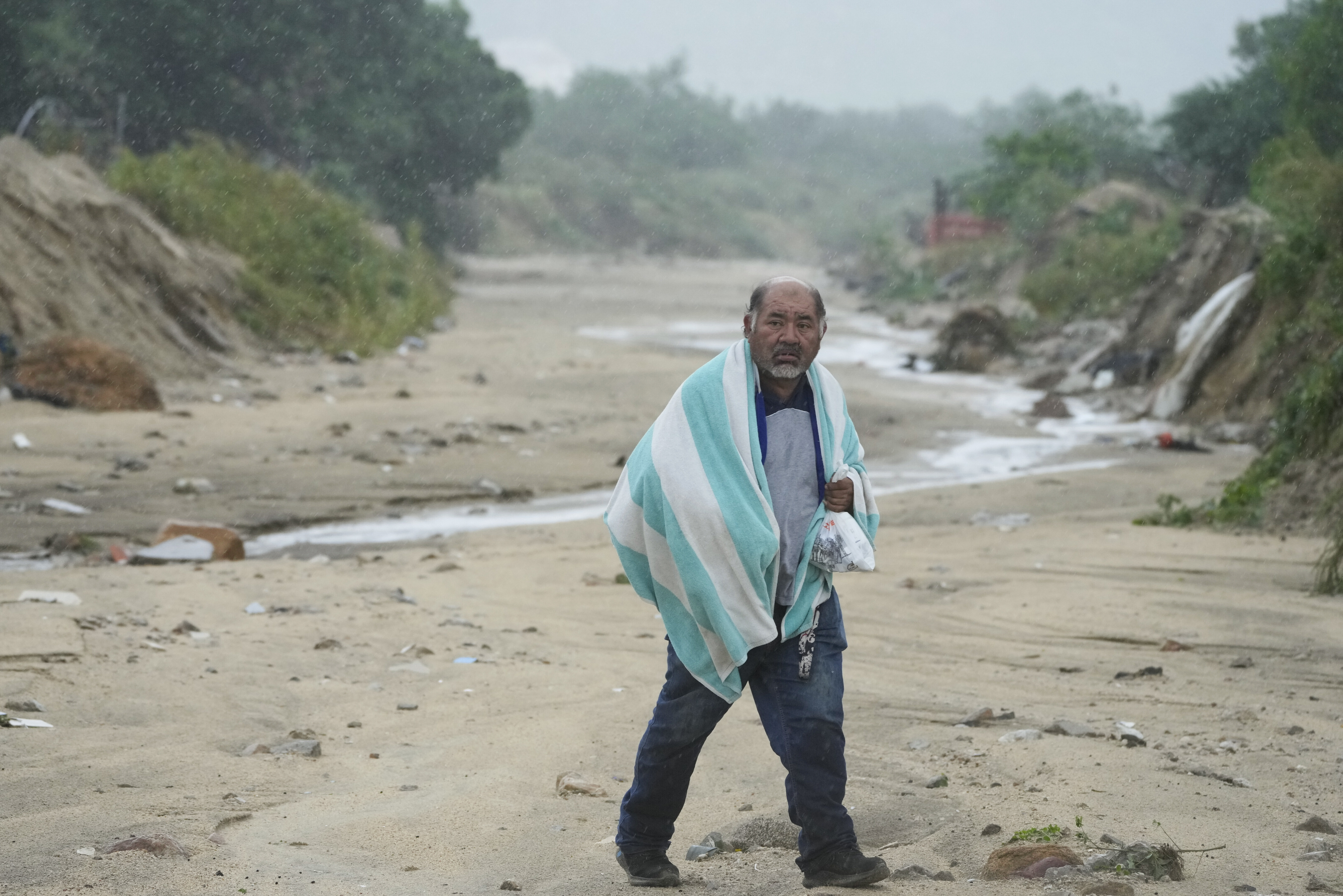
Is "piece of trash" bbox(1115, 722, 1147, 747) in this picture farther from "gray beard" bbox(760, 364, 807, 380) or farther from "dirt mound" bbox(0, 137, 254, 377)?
"dirt mound" bbox(0, 137, 254, 377)

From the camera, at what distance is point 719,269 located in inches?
2432

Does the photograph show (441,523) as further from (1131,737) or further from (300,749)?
(1131,737)

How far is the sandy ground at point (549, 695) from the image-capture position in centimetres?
391

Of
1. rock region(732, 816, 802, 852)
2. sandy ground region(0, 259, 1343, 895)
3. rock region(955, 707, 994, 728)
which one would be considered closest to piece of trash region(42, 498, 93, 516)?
sandy ground region(0, 259, 1343, 895)

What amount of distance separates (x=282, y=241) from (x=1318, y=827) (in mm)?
19799

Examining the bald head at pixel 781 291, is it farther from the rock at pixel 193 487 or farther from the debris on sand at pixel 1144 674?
the rock at pixel 193 487

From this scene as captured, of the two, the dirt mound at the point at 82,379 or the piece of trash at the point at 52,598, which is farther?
the dirt mound at the point at 82,379

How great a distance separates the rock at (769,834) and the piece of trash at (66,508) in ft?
21.3

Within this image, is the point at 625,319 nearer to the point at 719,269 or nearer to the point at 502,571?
the point at 502,571

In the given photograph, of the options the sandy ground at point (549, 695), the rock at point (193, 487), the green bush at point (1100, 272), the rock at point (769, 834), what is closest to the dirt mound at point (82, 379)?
the sandy ground at point (549, 695)

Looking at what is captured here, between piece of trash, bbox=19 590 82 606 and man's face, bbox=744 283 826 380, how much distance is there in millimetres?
4150

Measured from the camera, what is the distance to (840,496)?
350 cm

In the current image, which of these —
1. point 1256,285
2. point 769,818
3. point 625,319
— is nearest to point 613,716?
point 769,818

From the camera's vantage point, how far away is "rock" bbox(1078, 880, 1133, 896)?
134 inches
